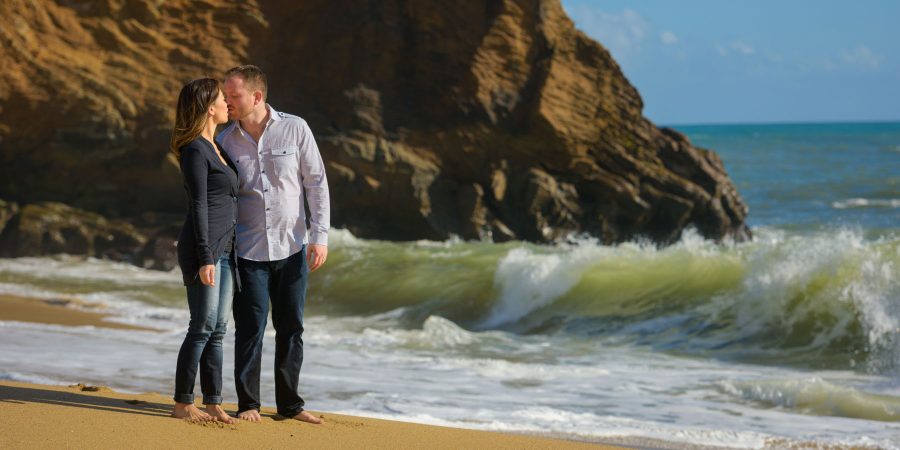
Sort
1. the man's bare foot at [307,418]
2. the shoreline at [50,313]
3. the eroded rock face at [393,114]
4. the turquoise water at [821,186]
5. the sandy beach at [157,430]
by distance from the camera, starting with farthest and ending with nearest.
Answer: the turquoise water at [821,186] → the eroded rock face at [393,114] → the shoreline at [50,313] → the man's bare foot at [307,418] → the sandy beach at [157,430]

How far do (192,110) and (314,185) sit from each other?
62 centimetres

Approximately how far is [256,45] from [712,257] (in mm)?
9608

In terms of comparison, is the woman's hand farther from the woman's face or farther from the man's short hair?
the man's short hair

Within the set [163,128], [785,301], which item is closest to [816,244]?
[785,301]

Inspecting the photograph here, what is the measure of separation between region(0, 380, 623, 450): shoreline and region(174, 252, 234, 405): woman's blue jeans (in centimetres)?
15

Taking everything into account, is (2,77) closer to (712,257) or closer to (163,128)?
(163,128)

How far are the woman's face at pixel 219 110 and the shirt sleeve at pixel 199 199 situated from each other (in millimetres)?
197

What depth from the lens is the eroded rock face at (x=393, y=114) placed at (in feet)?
58.9

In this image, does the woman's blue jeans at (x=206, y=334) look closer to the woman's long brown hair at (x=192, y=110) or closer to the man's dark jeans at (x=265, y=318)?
the man's dark jeans at (x=265, y=318)

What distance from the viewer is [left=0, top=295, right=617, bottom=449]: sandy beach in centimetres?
455

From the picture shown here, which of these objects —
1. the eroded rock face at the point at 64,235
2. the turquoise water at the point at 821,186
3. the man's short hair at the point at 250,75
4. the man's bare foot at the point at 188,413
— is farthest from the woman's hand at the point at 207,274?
the turquoise water at the point at 821,186

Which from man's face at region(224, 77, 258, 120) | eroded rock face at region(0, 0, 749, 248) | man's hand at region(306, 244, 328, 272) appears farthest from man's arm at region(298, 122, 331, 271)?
eroded rock face at region(0, 0, 749, 248)

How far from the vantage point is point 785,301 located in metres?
11.7

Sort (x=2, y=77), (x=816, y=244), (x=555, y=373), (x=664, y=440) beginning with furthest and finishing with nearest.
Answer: (x=2, y=77) → (x=816, y=244) → (x=555, y=373) → (x=664, y=440)
